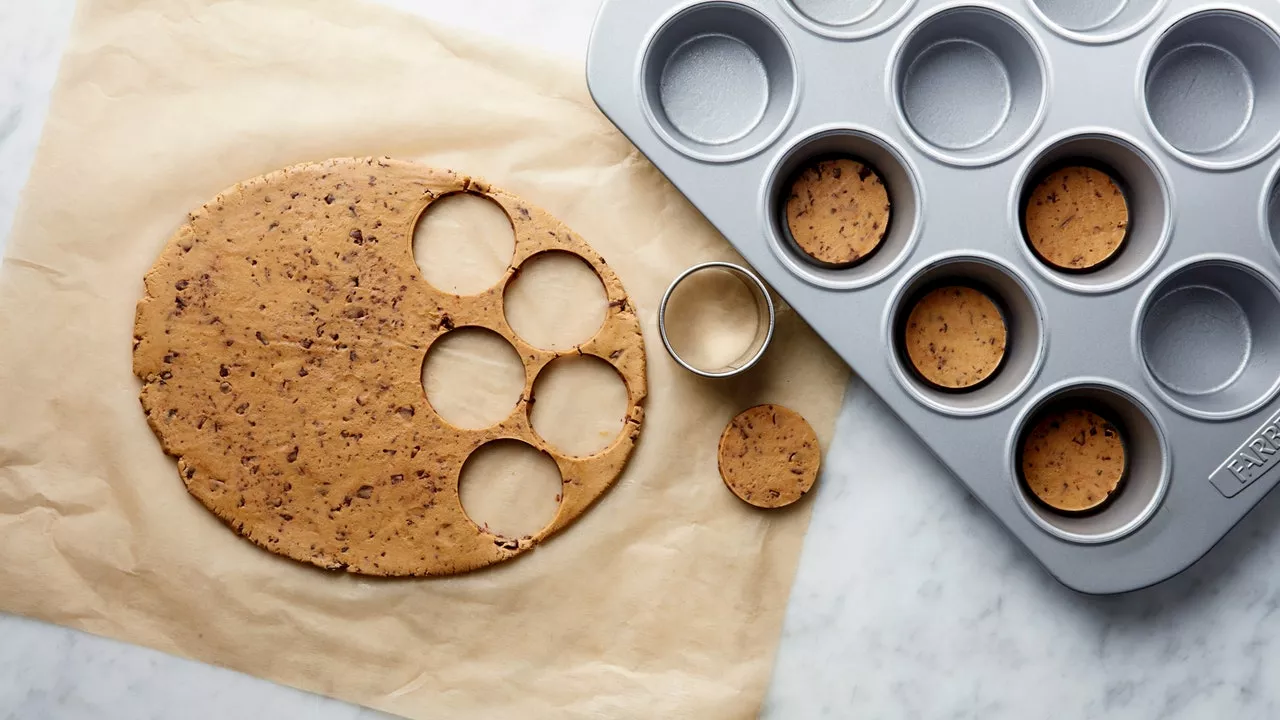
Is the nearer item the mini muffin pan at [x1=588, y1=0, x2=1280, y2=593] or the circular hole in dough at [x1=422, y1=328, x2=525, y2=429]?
the mini muffin pan at [x1=588, y1=0, x2=1280, y2=593]

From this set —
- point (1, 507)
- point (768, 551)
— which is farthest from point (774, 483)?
point (1, 507)

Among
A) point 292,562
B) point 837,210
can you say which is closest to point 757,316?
point 837,210

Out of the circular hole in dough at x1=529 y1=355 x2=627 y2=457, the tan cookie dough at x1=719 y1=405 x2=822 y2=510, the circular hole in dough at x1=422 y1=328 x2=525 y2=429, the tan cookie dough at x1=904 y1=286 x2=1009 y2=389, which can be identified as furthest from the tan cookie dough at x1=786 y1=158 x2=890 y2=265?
the circular hole in dough at x1=422 y1=328 x2=525 y2=429

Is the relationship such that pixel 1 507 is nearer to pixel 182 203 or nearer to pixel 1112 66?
pixel 182 203

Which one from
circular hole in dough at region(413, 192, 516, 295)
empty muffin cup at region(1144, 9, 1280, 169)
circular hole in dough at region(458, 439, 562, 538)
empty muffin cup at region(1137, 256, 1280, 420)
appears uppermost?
empty muffin cup at region(1144, 9, 1280, 169)

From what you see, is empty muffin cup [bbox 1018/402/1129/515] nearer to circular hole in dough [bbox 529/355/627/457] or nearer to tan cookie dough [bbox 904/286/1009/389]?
tan cookie dough [bbox 904/286/1009/389]

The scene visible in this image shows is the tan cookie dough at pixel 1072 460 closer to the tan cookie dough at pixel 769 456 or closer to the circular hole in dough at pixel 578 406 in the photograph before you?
the tan cookie dough at pixel 769 456

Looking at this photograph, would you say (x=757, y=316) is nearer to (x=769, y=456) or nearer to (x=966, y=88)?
(x=769, y=456)
